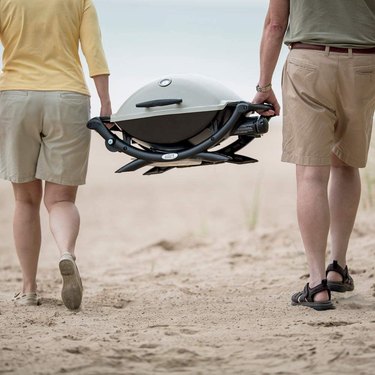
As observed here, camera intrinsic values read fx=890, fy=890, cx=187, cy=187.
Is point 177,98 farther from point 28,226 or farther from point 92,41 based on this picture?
point 28,226

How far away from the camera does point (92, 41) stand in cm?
496

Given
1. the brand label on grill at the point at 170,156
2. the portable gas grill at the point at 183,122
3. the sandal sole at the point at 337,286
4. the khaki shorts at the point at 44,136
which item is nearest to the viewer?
the portable gas grill at the point at 183,122

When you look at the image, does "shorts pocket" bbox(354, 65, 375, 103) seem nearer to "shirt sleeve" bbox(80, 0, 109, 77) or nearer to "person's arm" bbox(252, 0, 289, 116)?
"person's arm" bbox(252, 0, 289, 116)

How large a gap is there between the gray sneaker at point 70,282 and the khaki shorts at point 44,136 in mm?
499

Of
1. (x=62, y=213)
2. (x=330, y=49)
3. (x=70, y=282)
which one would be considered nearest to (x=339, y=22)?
(x=330, y=49)

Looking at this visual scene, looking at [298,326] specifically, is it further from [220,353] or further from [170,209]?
[170,209]

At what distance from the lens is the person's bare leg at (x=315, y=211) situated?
4.62m

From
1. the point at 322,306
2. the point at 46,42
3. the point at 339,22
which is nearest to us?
the point at 339,22

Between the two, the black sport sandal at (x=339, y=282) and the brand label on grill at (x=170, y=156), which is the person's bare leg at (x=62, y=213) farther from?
the black sport sandal at (x=339, y=282)

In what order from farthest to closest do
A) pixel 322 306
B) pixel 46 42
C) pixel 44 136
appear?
pixel 44 136 → pixel 46 42 → pixel 322 306

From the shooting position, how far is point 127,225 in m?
11.7

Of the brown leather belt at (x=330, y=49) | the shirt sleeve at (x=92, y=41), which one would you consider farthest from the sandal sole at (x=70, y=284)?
the brown leather belt at (x=330, y=49)

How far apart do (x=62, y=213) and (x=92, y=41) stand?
0.98 m

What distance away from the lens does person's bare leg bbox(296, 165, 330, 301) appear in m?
4.62
